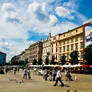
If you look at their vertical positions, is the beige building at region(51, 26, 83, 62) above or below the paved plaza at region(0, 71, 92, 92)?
above

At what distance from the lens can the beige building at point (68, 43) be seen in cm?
6673

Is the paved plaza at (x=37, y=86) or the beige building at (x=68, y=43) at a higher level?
the beige building at (x=68, y=43)

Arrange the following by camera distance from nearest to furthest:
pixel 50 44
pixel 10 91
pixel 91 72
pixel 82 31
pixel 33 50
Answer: pixel 10 91
pixel 91 72
pixel 82 31
pixel 50 44
pixel 33 50

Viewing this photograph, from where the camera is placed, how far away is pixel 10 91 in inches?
486

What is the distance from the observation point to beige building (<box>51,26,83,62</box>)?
6673cm

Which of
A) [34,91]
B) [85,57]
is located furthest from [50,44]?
[34,91]

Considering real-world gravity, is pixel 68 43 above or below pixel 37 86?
above

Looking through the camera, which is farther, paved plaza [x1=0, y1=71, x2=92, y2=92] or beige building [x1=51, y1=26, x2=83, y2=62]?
beige building [x1=51, y1=26, x2=83, y2=62]

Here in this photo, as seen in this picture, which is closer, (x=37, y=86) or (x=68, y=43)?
(x=37, y=86)

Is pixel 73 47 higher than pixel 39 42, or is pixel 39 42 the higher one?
pixel 39 42

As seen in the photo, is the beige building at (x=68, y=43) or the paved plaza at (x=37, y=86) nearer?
the paved plaza at (x=37, y=86)

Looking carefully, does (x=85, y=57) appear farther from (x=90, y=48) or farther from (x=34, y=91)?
(x=34, y=91)

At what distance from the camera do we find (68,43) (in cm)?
7575

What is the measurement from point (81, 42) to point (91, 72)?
1893 cm
